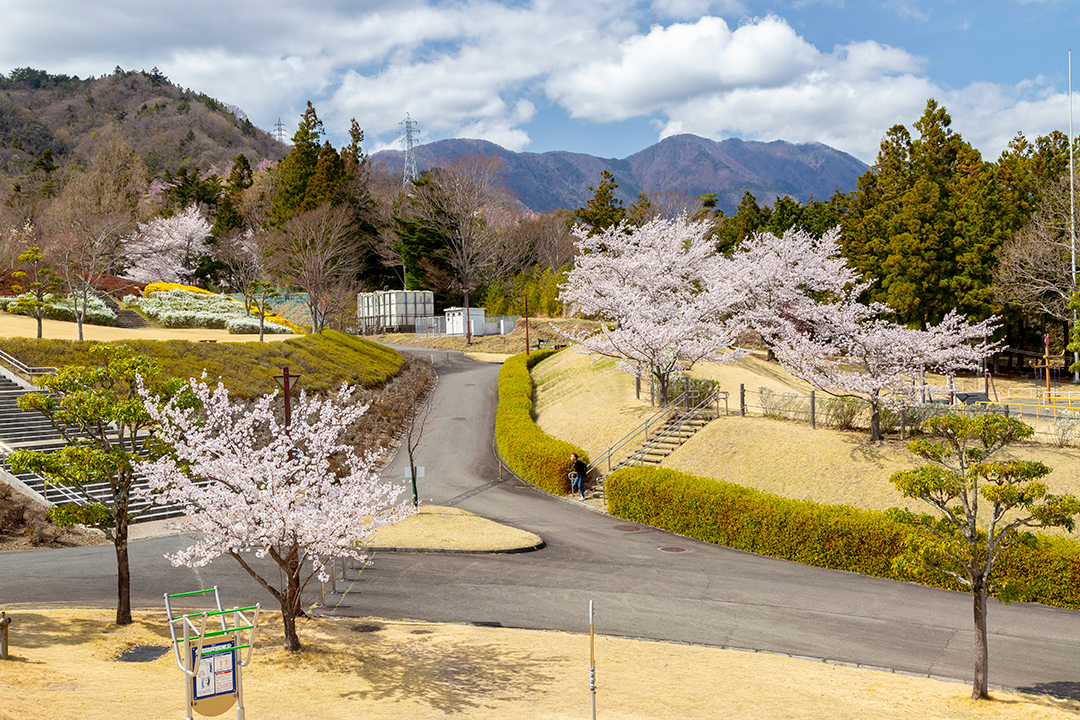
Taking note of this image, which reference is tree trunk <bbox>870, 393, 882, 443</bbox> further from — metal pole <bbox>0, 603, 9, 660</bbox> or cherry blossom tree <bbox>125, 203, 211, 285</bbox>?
cherry blossom tree <bbox>125, 203, 211, 285</bbox>

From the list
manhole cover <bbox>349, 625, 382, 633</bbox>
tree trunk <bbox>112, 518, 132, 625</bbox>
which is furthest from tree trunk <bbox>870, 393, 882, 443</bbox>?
tree trunk <bbox>112, 518, 132, 625</bbox>

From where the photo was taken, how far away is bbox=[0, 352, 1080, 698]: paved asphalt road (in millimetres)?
13930

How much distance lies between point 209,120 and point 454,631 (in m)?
188

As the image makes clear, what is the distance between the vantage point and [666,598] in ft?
54.6

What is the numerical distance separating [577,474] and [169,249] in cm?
6792

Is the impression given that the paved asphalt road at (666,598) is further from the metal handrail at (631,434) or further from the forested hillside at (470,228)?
the forested hillside at (470,228)

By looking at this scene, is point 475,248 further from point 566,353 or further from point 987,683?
point 987,683

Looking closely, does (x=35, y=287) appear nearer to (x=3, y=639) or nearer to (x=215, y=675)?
(x=3, y=639)

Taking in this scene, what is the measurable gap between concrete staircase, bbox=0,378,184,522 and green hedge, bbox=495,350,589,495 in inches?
491

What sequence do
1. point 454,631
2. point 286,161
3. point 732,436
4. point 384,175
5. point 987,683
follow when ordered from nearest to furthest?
point 987,683, point 454,631, point 732,436, point 286,161, point 384,175

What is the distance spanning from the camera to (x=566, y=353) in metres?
47.1

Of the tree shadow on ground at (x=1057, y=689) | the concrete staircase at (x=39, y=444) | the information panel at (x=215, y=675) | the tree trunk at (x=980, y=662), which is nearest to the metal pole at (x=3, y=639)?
the information panel at (x=215, y=675)

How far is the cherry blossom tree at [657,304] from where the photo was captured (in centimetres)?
3066

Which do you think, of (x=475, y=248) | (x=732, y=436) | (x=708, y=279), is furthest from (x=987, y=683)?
(x=475, y=248)
